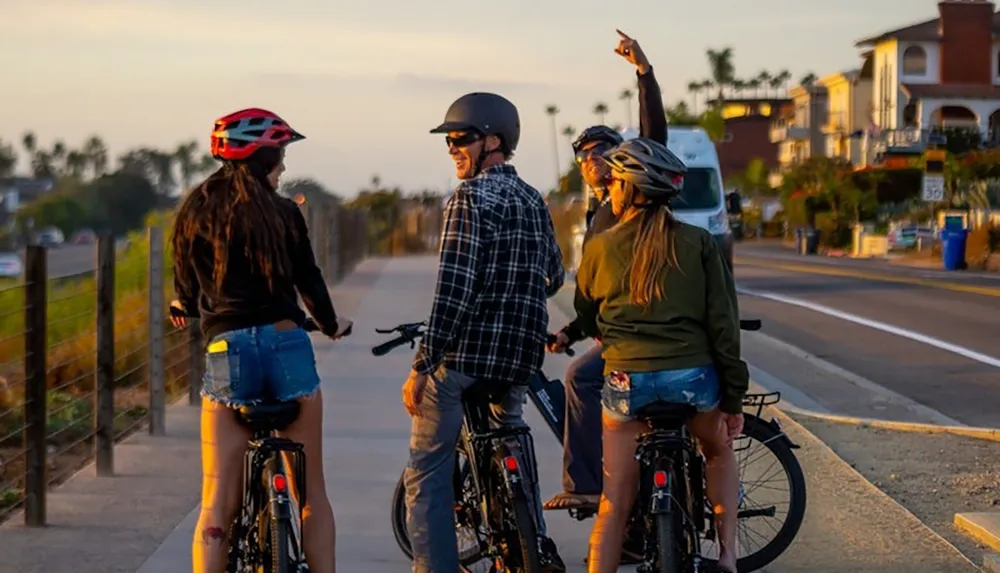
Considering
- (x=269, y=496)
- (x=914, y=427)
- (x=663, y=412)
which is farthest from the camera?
(x=914, y=427)

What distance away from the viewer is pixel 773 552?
6.75 m

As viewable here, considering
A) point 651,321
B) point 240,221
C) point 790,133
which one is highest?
point 790,133

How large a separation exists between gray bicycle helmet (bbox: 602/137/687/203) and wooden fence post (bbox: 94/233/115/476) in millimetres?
4415

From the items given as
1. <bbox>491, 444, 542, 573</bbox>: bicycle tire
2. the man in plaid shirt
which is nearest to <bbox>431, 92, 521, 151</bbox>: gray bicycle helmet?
the man in plaid shirt

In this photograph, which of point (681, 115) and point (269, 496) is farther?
point (681, 115)

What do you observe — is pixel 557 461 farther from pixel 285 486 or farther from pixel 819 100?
pixel 819 100

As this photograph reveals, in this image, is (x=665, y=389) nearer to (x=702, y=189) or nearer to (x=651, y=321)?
(x=651, y=321)

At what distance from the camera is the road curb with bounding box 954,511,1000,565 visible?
724 centimetres

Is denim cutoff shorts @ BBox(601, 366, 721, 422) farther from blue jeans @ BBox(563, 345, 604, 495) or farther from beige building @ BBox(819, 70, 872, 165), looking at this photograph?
beige building @ BBox(819, 70, 872, 165)

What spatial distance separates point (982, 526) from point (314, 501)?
333 centimetres

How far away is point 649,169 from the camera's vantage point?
17.9 feet

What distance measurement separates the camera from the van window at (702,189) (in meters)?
26.5

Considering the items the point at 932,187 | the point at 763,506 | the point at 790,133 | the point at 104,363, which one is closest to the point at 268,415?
the point at 763,506

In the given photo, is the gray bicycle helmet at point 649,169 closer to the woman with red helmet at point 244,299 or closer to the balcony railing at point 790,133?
the woman with red helmet at point 244,299
